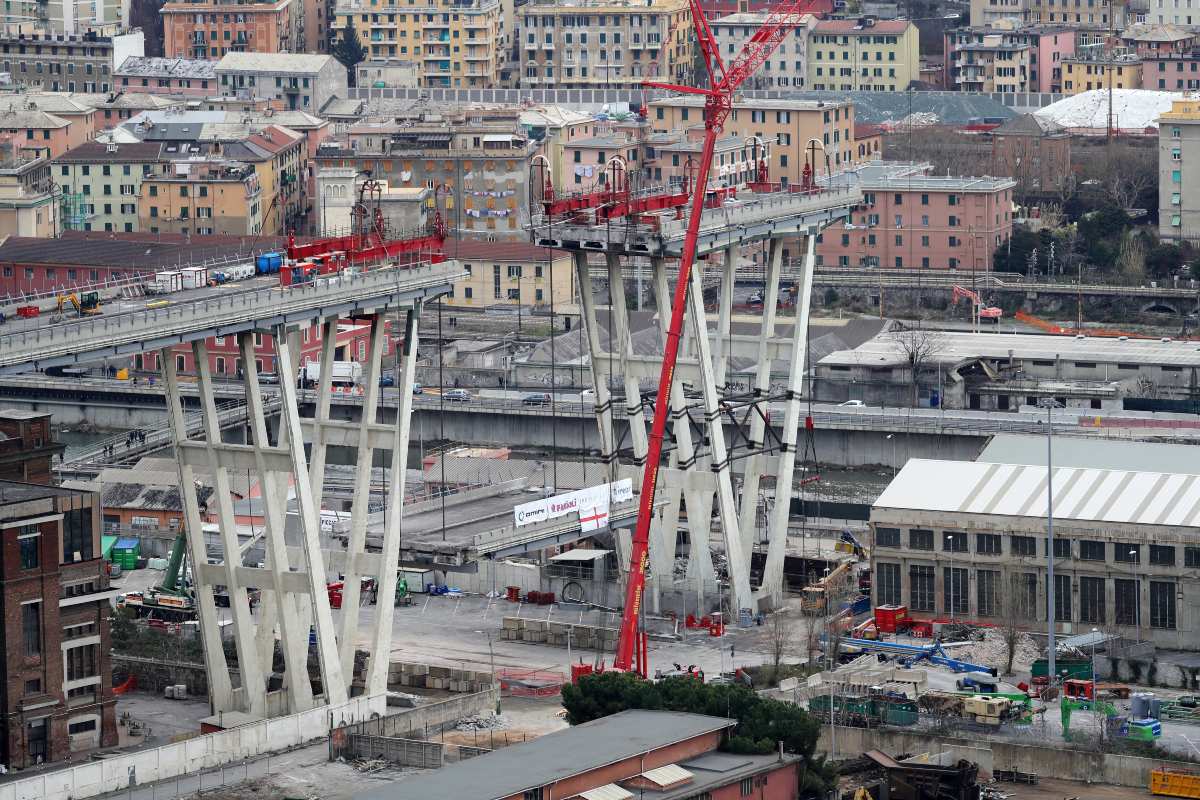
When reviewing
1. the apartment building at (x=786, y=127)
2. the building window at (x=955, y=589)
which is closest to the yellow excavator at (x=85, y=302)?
the building window at (x=955, y=589)

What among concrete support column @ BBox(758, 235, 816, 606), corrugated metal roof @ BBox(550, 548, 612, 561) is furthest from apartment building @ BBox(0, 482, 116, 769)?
concrete support column @ BBox(758, 235, 816, 606)

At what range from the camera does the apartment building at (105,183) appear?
10725 cm

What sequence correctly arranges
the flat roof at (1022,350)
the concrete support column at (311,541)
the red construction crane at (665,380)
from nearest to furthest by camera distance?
the concrete support column at (311,541) → the red construction crane at (665,380) → the flat roof at (1022,350)

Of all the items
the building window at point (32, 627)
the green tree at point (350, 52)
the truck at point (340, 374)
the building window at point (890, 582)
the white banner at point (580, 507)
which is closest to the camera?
the building window at point (32, 627)

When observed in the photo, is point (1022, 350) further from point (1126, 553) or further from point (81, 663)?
point (81, 663)

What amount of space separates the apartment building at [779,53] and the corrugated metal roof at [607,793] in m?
97.5

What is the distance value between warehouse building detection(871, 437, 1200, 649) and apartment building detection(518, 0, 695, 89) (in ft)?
258

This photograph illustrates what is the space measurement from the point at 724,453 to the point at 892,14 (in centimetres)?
9543

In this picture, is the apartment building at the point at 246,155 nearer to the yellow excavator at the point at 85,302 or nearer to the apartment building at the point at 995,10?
the apartment building at the point at 995,10

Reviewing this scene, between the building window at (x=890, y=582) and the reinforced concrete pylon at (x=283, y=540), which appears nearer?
the reinforced concrete pylon at (x=283, y=540)

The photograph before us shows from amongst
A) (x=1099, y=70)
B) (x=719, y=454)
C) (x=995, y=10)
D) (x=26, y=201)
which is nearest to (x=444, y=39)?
(x=995, y=10)

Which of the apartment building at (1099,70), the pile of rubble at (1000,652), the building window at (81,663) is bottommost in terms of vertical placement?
the pile of rubble at (1000,652)

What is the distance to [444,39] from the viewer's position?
5408 inches

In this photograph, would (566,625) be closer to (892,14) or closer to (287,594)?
(287,594)
